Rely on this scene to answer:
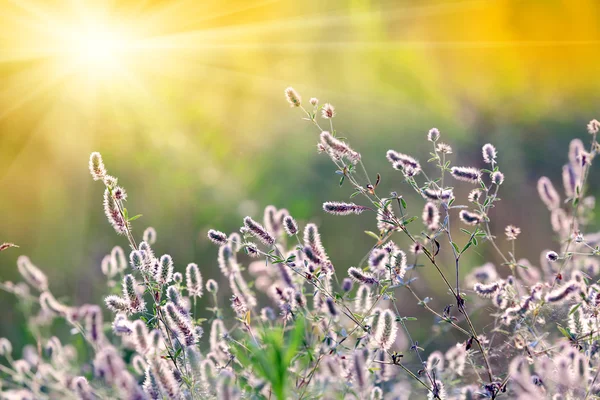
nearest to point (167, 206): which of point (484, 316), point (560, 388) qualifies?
point (484, 316)

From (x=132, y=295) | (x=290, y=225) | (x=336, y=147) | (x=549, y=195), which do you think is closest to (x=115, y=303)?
(x=132, y=295)

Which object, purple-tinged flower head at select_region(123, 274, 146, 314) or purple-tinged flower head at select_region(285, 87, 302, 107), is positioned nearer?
purple-tinged flower head at select_region(123, 274, 146, 314)

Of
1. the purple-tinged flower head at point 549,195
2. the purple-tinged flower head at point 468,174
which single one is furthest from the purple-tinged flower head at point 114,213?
the purple-tinged flower head at point 549,195

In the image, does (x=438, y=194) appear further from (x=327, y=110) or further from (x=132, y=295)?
(x=132, y=295)

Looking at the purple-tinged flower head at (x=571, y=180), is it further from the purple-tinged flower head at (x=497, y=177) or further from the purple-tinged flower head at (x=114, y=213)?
the purple-tinged flower head at (x=114, y=213)

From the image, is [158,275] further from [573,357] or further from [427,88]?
[427,88]

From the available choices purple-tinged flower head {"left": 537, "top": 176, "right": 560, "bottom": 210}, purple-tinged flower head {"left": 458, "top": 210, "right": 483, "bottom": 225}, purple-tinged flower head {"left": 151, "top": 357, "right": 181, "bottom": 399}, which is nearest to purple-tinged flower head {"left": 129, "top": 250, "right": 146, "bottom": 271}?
purple-tinged flower head {"left": 151, "top": 357, "right": 181, "bottom": 399}

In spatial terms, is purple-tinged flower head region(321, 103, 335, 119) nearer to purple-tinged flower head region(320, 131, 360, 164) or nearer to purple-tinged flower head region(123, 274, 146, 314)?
purple-tinged flower head region(320, 131, 360, 164)
